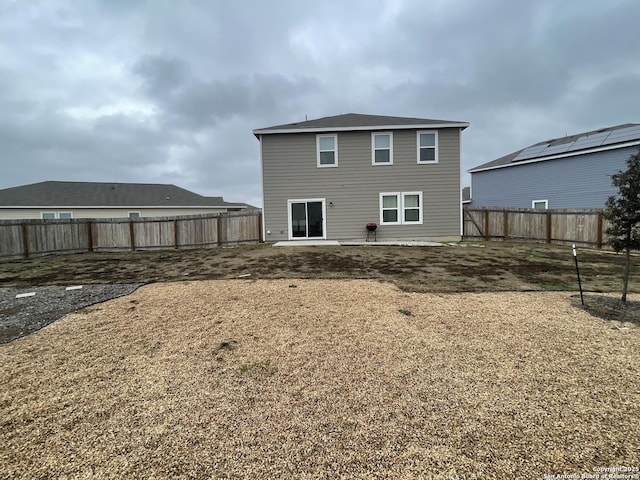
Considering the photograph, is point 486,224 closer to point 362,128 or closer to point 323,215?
point 362,128

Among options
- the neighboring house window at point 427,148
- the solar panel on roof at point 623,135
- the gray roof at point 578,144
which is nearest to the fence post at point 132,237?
the neighboring house window at point 427,148

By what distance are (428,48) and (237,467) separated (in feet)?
67.8

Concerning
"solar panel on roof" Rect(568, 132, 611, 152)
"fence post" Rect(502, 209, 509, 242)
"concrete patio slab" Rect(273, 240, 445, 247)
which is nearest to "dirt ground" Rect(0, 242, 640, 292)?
"concrete patio slab" Rect(273, 240, 445, 247)

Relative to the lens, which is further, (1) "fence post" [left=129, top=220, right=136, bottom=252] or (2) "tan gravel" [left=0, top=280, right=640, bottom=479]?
(1) "fence post" [left=129, top=220, right=136, bottom=252]

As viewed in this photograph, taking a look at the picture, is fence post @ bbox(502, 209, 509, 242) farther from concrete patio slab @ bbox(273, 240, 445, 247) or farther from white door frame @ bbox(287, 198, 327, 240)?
white door frame @ bbox(287, 198, 327, 240)

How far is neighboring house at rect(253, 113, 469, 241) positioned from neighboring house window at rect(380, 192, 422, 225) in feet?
0.15

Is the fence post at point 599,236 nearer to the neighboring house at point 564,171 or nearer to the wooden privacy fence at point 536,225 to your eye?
the wooden privacy fence at point 536,225

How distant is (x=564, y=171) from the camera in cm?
1731

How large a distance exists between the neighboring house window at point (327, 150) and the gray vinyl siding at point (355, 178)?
20 cm

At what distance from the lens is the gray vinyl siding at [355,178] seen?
14.4m

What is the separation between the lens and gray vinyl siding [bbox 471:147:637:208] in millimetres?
15352

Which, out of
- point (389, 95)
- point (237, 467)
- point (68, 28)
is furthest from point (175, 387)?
point (389, 95)

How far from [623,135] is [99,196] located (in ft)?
113

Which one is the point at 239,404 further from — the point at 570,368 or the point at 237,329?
the point at 570,368
